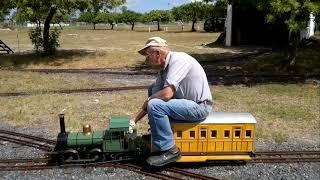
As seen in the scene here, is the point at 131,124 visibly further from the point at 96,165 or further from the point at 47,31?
the point at 47,31

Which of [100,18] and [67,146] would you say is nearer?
[67,146]

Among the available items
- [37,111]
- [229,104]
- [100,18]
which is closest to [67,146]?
[37,111]

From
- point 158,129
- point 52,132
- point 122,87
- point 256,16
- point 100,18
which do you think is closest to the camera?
point 158,129

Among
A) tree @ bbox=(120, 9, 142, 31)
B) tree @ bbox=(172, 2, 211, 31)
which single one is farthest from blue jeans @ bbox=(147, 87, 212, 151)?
tree @ bbox=(120, 9, 142, 31)

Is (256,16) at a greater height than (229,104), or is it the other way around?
(256,16)

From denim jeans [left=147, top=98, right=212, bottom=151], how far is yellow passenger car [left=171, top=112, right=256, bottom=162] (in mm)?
229

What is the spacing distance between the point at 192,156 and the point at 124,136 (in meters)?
1.30

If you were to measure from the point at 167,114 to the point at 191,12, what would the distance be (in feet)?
223

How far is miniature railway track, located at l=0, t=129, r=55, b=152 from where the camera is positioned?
961 cm

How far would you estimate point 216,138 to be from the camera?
7.88 meters

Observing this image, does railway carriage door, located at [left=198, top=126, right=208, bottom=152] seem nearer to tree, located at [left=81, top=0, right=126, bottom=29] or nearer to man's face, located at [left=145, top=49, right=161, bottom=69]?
man's face, located at [left=145, top=49, right=161, bottom=69]

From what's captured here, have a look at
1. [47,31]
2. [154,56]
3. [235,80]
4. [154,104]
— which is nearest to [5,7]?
[47,31]

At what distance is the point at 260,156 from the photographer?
28.8 ft

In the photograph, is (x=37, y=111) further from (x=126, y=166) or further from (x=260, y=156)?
(x=260, y=156)
